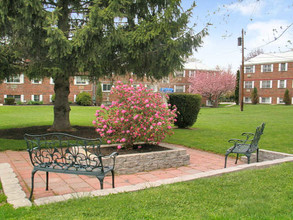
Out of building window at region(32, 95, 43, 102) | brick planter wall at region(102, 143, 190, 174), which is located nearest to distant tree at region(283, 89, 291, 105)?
building window at region(32, 95, 43, 102)

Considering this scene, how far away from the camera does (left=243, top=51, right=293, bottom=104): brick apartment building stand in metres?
40.8

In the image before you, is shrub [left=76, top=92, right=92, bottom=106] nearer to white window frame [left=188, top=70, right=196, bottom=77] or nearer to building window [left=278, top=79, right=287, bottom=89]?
white window frame [left=188, top=70, right=196, bottom=77]

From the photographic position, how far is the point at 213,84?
42438 millimetres

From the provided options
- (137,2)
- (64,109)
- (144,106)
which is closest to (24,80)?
(64,109)

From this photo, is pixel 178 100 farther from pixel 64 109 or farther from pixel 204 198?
pixel 204 198

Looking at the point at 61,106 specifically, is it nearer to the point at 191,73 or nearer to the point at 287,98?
the point at 287,98

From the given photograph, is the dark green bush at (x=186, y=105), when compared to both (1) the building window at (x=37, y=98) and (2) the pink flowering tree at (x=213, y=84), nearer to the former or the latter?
(1) the building window at (x=37, y=98)

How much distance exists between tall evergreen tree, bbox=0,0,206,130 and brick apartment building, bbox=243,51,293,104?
Answer: 3626 cm

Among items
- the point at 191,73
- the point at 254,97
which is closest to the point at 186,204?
the point at 254,97

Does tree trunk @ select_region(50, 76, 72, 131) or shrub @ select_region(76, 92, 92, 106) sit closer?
tree trunk @ select_region(50, 76, 72, 131)

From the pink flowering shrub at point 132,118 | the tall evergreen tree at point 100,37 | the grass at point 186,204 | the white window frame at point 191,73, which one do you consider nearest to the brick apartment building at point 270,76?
the white window frame at point 191,73

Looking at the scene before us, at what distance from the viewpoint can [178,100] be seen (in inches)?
529

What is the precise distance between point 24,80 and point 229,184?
34.3 meters

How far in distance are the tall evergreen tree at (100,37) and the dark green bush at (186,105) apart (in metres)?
3.17
